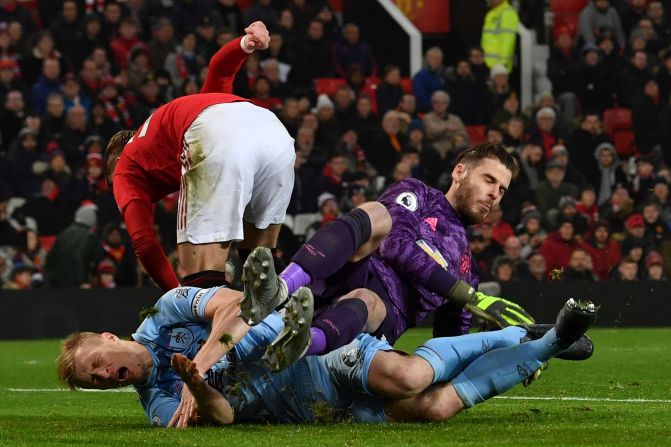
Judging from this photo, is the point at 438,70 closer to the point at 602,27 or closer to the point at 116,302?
the point at 602,27

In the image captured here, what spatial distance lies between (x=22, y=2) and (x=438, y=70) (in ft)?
19.0

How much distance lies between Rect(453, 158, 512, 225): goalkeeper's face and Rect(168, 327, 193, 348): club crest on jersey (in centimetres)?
178

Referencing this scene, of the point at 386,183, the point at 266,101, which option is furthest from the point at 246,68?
the point at 386,183

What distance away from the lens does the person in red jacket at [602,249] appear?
49.0 ft

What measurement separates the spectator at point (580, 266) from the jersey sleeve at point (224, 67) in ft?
24.6

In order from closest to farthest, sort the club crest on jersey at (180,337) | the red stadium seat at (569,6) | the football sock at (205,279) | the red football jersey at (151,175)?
the club crest on jersey at (180,337)
the football sock at (205,279)
the red football jersey at (151,175)
the red stadium seat at (569,6)

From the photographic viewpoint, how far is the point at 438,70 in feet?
58.7

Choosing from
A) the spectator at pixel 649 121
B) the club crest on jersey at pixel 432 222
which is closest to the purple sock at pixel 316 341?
the club crest on jersey at pixel 432 222

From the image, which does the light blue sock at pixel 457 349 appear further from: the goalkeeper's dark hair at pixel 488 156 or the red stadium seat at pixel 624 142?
the red stadium seat at pixel 624 142

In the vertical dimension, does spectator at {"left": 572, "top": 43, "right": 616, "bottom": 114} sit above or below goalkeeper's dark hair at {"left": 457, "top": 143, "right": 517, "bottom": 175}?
below

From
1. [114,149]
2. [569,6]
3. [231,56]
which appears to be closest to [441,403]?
[231,56]

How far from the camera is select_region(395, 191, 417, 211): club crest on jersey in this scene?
6988 mm

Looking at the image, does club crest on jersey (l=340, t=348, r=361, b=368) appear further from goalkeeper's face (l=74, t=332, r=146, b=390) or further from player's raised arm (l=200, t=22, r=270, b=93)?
player's raised arm (l=200, t=22, r=270, b=93)

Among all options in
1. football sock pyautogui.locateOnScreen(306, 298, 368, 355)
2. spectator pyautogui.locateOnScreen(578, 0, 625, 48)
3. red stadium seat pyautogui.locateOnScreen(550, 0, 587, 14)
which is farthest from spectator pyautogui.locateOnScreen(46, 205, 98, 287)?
football sock pyautogui.locateOnScreen(306, 298, 368, 355)
